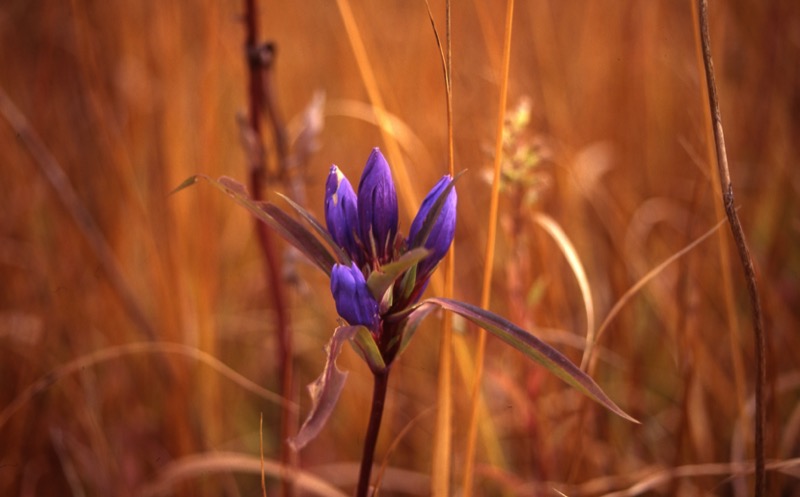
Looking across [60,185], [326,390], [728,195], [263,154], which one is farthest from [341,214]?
[60,185]

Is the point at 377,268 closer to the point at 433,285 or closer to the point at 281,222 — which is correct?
the point at 281,222

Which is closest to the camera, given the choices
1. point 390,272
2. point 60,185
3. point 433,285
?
point 390,272

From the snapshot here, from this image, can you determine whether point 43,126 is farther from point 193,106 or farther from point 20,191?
point 193,106

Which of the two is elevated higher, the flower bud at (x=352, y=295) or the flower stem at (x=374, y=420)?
the flower bud at (x=352, y=295)

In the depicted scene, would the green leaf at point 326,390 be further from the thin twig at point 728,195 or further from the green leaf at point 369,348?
the thin twig at point 728,195

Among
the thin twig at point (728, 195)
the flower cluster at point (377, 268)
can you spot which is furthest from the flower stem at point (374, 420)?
the thin twig at point (728, 195)

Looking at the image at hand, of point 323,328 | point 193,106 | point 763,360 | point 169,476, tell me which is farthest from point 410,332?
point 193,106

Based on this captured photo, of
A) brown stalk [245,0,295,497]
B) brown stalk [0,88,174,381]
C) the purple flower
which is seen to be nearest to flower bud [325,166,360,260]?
the purple flower
